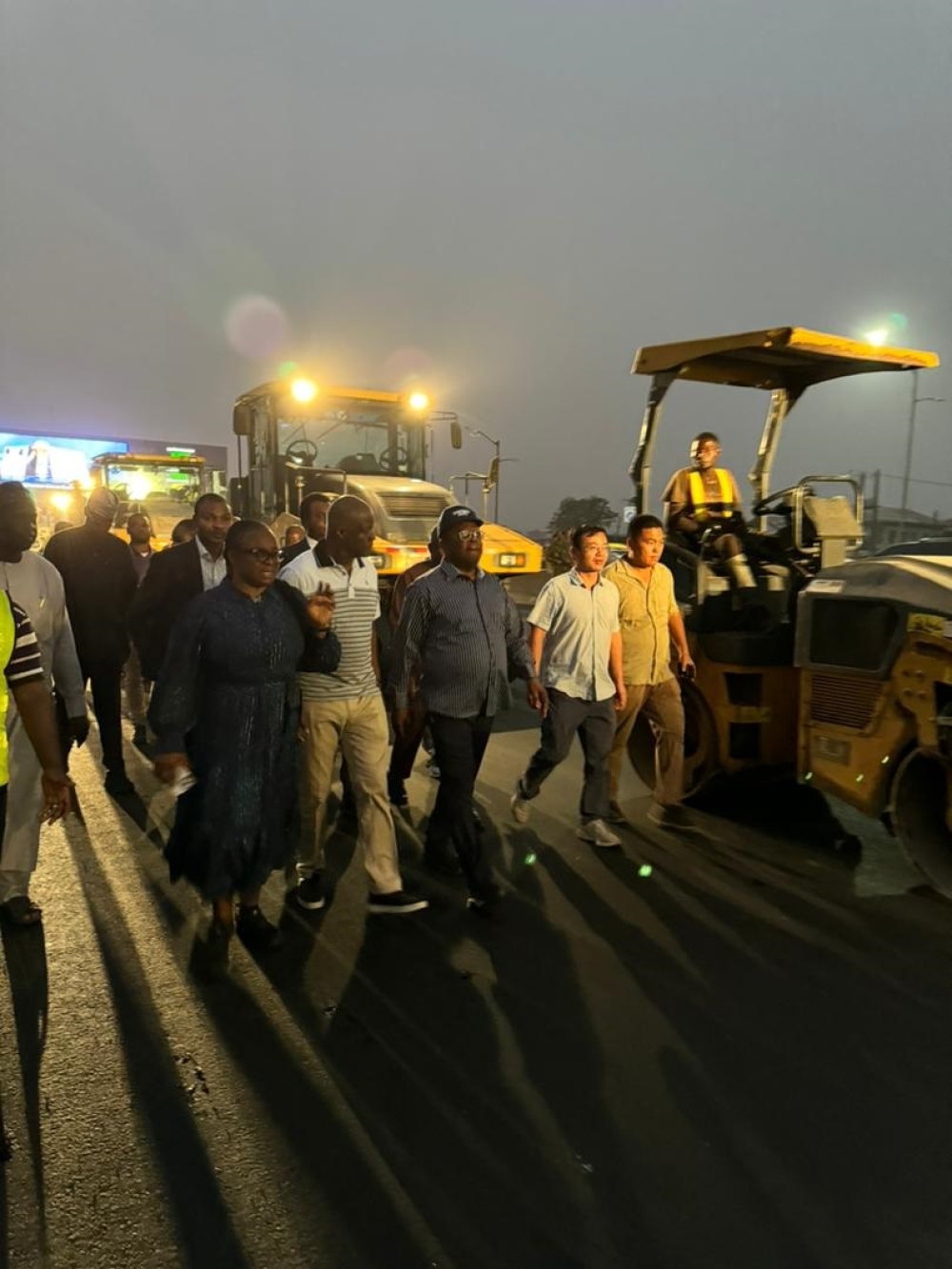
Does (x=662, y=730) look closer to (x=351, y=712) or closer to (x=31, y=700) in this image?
(x=351, y=712)

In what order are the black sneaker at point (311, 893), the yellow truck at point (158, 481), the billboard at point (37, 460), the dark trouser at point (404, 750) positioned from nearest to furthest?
the black sneaker at point (311, 893), the dark trouser at point (404, 750), the yellow truck at point (158, 481), the billboard at point (37, 460)

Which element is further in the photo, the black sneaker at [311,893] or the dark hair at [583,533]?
the dark hair at [583,533]

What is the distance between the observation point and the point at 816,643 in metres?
4.56

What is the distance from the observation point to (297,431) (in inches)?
401

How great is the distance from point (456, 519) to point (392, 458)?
689 cm

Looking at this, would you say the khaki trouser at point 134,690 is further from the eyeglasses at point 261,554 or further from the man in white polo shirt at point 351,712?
the eyeglasses at point 261,554

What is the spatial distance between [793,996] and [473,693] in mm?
1839

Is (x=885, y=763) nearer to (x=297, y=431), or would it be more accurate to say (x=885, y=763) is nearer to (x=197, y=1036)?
(x=197, y=1036)

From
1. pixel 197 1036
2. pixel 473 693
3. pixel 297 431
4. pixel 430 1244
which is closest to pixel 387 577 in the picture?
pixel 297 431

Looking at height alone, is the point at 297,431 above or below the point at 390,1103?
above

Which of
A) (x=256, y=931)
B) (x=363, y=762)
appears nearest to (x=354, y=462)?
(x=363, y=762)

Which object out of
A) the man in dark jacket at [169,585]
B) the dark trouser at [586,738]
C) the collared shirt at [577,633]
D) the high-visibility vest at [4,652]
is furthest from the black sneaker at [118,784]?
the high-visibility vest at [4,652]

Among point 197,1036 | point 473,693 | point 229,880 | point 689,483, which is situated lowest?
point 197,1036

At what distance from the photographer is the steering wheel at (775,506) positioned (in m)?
5.75
